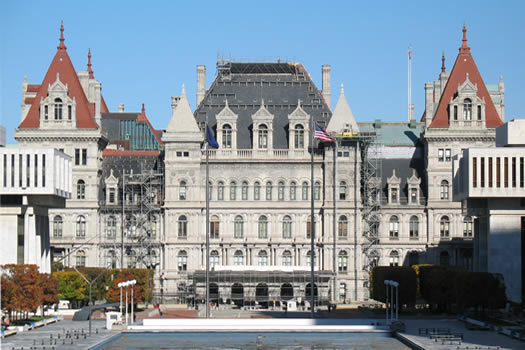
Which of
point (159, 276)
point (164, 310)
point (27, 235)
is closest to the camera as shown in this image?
point (27, 235)

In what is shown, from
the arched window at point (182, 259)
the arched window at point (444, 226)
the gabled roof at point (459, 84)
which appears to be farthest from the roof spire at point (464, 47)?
the arched window at point (182, 259)

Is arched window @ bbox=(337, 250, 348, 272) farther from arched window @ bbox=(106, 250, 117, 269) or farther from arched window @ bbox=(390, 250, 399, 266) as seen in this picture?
arched window @ bbox=(106, 250, 117, 269)

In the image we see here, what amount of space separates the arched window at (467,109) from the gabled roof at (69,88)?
1728 inches

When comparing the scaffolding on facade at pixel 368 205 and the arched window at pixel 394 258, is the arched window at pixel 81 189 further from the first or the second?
the arched window at pixel 394 258

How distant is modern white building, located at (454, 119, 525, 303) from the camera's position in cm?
11088

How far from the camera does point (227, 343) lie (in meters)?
85.6

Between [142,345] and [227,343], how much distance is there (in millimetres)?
6555

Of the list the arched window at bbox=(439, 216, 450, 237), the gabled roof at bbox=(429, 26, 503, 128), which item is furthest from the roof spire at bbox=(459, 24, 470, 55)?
the arched window at bbox=(439, 216, 450, 237)

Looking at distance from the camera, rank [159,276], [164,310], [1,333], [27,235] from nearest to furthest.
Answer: [1,333] → [27,235] → [164,310] → [159,276]

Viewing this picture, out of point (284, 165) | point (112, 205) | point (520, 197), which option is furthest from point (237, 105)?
point (520, 197)

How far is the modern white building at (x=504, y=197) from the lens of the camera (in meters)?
111

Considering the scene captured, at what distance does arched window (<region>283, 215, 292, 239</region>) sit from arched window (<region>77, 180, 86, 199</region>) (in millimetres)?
24168

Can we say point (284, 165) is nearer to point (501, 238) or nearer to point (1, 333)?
point (501, 238)

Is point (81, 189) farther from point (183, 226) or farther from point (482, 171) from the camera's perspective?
point (482, 171)
